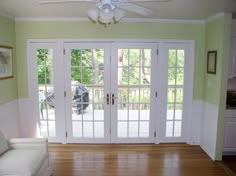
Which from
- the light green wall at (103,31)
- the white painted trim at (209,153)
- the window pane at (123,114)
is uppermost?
the light green wall at (103,31)

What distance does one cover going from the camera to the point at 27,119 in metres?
4.34

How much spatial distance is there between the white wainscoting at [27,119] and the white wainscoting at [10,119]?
0.09 meters

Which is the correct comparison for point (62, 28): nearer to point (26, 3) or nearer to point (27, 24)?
point (27, 24)

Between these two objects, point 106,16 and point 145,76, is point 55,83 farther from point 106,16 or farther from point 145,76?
point 106,16

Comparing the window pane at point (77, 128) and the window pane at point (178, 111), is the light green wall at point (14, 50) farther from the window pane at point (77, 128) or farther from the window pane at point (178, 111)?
the window pane at point (178, 111)

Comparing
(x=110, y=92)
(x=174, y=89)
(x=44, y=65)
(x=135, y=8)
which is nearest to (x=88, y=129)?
(x=110, y=92)

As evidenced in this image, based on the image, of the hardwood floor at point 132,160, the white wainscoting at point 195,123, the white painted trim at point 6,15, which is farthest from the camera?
the white wainscoting at point 195,123

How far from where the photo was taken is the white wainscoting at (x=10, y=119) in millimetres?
3657

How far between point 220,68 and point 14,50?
3627mm

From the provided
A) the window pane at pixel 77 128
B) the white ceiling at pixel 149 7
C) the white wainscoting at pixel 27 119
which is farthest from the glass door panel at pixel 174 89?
the white wainscoting at pixel 27 119

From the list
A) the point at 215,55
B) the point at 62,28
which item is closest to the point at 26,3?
the point at 62,28

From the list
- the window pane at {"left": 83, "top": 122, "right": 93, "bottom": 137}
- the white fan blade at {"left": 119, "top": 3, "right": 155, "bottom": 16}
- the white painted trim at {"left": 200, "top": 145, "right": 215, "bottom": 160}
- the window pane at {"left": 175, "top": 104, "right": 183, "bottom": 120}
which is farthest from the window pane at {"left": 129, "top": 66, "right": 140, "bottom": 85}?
the white fan blade at {"left": 119, "top": 3, "right": 155, "bottom": 16}

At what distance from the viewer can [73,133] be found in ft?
14.5

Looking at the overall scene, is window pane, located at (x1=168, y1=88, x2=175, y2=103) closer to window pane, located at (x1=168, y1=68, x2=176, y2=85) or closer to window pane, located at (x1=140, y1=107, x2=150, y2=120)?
window pane, located at (x1=168, y1=68, x2=176, y2=85)
